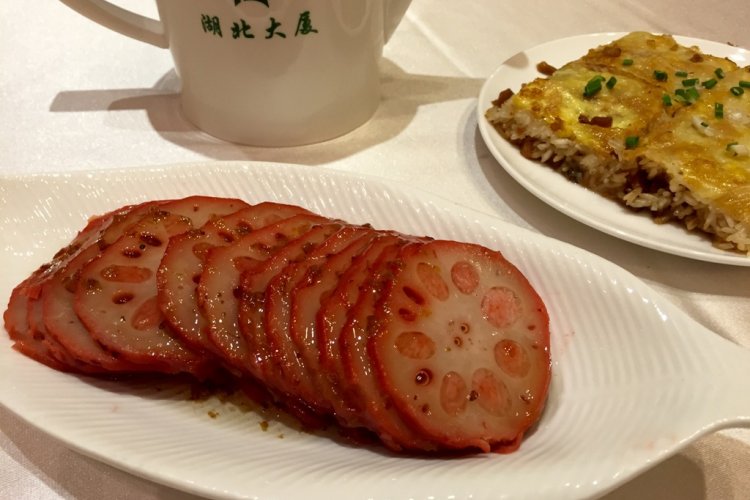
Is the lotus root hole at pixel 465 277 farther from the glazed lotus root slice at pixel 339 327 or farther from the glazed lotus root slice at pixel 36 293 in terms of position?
the glazed lotus root slice at pixel 36 293

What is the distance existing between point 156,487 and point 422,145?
147 centimetres

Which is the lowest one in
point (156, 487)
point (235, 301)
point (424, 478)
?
point (156, 487)

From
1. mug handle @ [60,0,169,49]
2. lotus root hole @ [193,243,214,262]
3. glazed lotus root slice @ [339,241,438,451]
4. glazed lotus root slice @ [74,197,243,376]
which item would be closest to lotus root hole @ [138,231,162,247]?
glazed lotus root slice @ [74,197,243,376]

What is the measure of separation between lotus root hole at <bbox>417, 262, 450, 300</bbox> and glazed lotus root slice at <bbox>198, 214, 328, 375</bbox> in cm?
33

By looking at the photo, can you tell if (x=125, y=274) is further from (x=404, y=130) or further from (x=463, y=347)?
(x=404, y=130)

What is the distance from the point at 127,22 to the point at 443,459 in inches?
70.3

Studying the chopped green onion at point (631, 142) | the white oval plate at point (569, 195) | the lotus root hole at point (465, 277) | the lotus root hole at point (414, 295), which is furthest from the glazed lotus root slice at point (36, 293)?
the chopped green onion at point (631, 142)

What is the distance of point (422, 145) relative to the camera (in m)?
2.29

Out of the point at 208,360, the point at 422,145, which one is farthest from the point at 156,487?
the point at 422,145

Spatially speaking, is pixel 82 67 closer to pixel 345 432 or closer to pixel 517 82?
pixel 517 82

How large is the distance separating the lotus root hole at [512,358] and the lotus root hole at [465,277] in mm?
133

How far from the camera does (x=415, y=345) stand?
1.20 meters

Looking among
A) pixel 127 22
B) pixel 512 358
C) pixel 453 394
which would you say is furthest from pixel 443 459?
pixel 127 22

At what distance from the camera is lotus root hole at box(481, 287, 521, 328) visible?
4.27 feet
